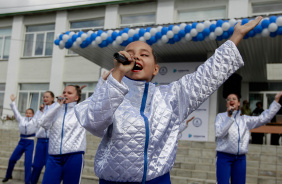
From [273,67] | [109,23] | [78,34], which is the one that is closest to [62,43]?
[78,34]

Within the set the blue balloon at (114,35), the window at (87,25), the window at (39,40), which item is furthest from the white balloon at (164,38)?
the window at (39,40)

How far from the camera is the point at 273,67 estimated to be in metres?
14.0

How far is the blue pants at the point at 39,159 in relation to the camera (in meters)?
6.42

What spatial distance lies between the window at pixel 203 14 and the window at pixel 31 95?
8.67 metres

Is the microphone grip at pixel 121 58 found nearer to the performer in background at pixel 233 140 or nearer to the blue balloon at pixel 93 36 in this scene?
the performer in background at pixel 233 140

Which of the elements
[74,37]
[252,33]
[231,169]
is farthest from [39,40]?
[231,169]

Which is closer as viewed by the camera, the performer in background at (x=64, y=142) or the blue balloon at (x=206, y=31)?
the performer in background at (x=64, y=142)

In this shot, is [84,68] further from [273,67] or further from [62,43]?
[273,67]

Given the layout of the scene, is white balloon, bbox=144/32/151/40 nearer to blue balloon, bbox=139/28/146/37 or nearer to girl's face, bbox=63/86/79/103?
blue balloon, bbox=139/28/146/37

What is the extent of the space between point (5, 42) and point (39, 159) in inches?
594

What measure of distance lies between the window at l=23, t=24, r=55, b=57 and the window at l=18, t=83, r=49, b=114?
6.30 ft

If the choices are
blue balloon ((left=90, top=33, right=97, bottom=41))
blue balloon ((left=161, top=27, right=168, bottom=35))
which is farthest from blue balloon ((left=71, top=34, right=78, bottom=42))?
blue balloon ((left=161, top=27, right=168, bottom=35))

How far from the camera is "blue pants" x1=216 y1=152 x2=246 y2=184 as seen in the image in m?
4.82

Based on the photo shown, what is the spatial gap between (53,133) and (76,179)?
0.78m
